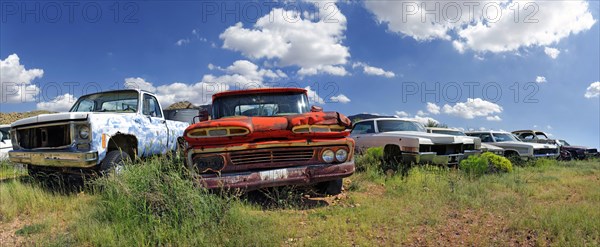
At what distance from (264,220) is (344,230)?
88 centimetres

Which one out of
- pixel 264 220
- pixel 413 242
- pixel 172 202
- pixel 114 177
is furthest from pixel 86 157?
pixel 413 242

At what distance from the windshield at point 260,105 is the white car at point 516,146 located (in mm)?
8289

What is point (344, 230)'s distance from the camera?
375 centimetres

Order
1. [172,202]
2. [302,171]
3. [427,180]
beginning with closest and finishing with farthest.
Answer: [172,202]
[302,171]
[427,180]

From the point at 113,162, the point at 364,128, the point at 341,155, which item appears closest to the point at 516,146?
the point at 364,128

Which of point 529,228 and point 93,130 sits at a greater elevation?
point 93,130

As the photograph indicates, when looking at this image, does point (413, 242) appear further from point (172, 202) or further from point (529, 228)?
point (172, 202)

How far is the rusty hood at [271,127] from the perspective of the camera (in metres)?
4.30

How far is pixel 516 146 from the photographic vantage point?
10.8 m

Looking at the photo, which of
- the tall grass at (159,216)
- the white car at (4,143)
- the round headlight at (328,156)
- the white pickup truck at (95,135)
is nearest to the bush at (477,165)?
the round headlight at (328,156)

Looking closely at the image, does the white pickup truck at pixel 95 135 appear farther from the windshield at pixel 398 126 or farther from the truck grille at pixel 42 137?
the windshield at pixel 398 126

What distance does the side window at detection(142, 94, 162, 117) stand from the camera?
6.76 m

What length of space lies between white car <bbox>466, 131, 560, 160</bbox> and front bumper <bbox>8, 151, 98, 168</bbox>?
1102cm

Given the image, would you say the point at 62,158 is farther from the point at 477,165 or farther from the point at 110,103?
the point at 477,165
